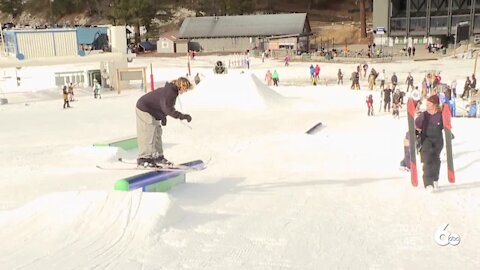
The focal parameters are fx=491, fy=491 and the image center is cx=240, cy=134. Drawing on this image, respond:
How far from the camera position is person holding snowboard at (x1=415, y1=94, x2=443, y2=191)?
7.18 meters

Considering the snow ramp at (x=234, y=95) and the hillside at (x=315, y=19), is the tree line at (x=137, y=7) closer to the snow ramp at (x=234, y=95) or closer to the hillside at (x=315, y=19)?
the hillside at (x=315, y=19)

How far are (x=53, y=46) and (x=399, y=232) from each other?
88.9ft

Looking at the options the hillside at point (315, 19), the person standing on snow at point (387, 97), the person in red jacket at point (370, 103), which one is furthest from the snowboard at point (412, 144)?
the hillside at point (315, 19)

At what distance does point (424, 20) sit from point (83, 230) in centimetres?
5680

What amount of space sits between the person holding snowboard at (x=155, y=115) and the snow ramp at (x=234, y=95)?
1227 cm

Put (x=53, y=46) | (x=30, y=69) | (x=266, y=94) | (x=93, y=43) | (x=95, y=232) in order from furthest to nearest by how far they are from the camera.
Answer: (x=30, y=69)
(x=93, y=43)
(x=53, y=46)
(x=266, y=94)
(x=95, y=232)

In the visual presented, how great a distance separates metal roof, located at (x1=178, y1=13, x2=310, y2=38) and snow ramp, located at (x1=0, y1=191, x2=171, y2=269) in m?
51.4

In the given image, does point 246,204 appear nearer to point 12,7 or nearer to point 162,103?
point 162,103

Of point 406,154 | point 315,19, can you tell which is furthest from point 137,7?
point 406,154

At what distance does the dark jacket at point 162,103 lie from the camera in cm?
713

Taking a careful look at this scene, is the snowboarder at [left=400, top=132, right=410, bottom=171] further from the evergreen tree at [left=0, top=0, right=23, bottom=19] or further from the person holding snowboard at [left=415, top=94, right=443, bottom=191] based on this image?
the evergreen tree at [left=0, top=0, right=23, bottom=19]

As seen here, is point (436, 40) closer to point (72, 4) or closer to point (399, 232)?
point (399, 232)

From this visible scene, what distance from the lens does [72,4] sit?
9456cm

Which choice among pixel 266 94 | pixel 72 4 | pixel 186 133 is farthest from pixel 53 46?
pixel 72 4
